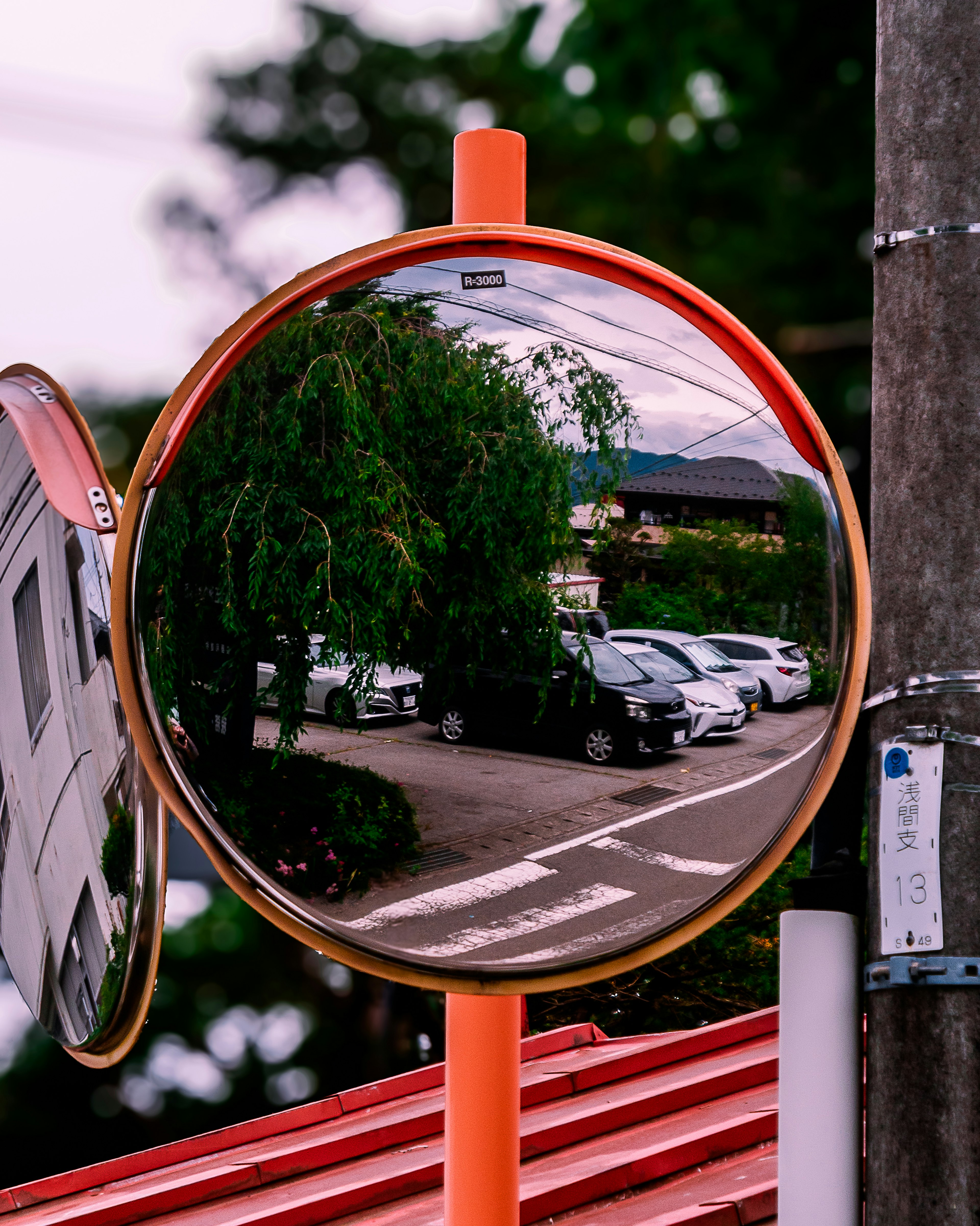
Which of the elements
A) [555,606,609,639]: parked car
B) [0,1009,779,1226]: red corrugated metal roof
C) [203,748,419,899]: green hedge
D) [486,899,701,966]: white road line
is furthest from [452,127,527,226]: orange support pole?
[0,1009,779,1226]: red corrugated metal roof

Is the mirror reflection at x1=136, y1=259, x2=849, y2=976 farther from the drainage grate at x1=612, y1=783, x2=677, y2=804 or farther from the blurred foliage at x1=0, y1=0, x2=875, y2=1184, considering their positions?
the blurred foliage at x1=0, y1=0, x2=875, y2=1184

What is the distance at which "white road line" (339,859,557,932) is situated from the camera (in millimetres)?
898

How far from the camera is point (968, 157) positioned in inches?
38.5

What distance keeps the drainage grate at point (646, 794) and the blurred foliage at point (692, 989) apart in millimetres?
2882

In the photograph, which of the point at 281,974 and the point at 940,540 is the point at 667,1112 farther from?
the point at 281,974

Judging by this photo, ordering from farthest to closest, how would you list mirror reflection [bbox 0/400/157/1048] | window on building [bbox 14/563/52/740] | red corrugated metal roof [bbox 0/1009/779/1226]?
1. red corrugated metal roof [bbox 0/1009/779/1226]
2. window on building [bbox 14/563/52/740]
3. mirror reflection [bbox 0/400/157/1048]

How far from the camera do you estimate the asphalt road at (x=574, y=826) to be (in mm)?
883

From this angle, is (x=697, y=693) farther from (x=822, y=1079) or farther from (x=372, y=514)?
(x=822, y=1079)

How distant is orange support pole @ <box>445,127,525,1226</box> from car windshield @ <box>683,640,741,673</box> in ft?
1.37

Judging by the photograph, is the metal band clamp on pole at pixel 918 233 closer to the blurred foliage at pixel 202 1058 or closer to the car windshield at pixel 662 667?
the car windshield at pixel 662 667

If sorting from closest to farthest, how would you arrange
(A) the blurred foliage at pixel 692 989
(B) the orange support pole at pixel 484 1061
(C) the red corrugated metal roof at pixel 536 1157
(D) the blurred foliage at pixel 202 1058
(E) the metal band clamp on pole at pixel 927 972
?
(E) the metal band clamp on pole at pixel 927 972
(B) the orange support pole at pixel 484 1061
(C) the red corrugated metal roof at pixel 536 1157
(A) the blurred foliage at pixel 692 989
(D) the blurred foliage at pixel 202 1058

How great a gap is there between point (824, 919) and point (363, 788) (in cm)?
46

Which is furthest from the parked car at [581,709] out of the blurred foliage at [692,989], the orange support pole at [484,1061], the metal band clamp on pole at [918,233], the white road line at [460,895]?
the blurred foliage at [692,989]

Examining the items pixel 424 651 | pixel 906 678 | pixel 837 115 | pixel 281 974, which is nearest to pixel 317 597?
pixel 424 651
